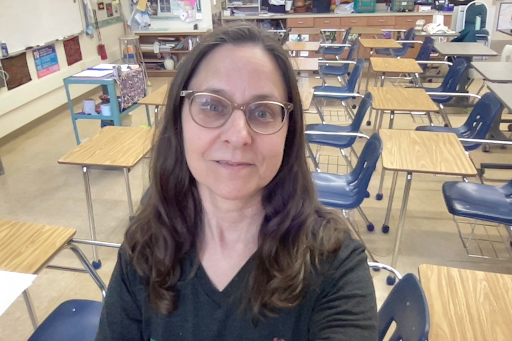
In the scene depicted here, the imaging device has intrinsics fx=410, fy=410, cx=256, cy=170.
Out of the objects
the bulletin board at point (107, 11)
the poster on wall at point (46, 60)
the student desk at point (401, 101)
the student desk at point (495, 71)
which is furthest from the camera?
the bulletin board at point (107, 11)

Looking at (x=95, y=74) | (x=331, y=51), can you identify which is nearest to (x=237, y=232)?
(x=95, y=74)

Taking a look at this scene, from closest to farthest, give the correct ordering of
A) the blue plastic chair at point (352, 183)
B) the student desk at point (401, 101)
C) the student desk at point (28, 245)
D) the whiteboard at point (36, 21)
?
1. the student desk at point (28, 245)
2. the blue plastic chair at point (352, 183)
3. the student desk at point (401, 101)
4. the whiteboard at point (36, 21)

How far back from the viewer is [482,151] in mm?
3711

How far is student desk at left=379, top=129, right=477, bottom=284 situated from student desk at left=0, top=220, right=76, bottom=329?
1.42 metres

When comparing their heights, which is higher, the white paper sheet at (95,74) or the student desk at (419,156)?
the white paper sheet at (95,74)

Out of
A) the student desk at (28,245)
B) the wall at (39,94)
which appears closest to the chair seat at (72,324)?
the student desk at (28,245)

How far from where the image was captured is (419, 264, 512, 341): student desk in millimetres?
1044

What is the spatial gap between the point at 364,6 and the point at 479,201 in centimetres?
528

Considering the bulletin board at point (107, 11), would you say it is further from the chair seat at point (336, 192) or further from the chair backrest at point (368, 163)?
the chair backrest at point (368, 163)

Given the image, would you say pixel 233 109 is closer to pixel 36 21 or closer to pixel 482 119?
→ pixel 482 119

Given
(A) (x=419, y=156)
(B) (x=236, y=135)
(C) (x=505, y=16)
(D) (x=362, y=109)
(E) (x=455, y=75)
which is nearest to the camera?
(B) (x=236, y=135)

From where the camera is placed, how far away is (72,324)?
1.28 m

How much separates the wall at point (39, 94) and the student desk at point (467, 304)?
408cm

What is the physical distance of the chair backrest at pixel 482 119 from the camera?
266cm
